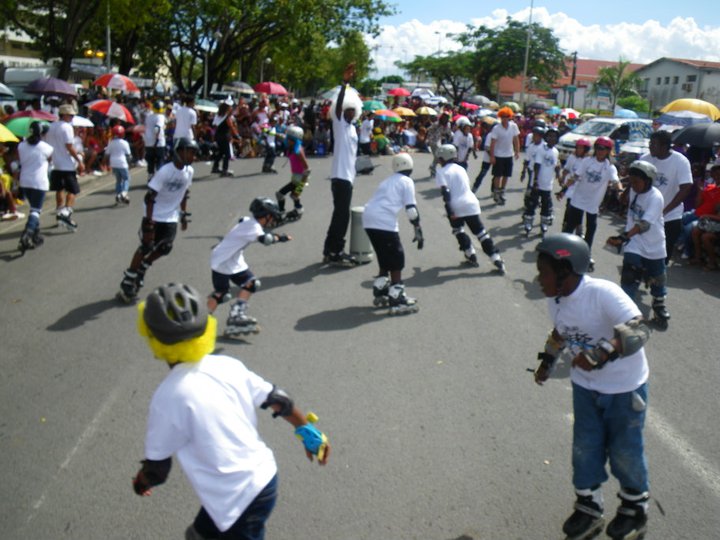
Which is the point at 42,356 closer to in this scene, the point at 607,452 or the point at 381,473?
the point at 381,473

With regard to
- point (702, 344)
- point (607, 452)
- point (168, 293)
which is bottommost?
point (702, 344)

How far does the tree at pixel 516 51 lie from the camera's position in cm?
5941

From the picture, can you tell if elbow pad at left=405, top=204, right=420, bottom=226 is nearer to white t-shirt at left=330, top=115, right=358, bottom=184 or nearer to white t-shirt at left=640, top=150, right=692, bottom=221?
white t-shirt at left=330, top=115, right=358, bottom=184

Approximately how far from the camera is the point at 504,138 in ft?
47.6

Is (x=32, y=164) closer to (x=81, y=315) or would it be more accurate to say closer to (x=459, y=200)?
(x=81, y=315)

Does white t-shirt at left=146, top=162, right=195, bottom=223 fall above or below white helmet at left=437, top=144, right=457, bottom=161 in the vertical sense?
below

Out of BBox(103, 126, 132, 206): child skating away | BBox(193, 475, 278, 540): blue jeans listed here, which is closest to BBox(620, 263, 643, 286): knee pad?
BBox(193, 475, 278, 540): blue jeans

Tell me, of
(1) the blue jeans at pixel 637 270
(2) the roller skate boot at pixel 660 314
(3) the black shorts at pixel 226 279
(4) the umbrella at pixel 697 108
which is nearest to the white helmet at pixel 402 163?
(3) the black shorts at pixel 226 279

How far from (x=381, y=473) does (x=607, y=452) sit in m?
1.44

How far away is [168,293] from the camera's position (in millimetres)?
2789

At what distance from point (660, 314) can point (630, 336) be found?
15.4 ft

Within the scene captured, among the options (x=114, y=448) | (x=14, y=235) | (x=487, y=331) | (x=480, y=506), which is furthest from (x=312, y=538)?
(x=14, y=235)

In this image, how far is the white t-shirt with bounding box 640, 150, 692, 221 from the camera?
25.9ft

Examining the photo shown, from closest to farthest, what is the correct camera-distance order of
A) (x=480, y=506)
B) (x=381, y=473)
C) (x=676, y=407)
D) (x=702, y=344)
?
(x=480, y=506) < (x=381, y=473) < (x=676, y=407) < (x=702, y=344)
